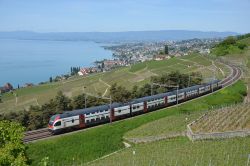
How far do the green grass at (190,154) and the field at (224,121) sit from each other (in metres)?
3.02

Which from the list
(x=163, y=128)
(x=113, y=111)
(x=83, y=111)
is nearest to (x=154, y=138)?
(x=163, y=128)

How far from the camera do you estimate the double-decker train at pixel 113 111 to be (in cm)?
3900

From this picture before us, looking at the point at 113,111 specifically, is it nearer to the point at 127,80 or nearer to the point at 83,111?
the point at 83,111

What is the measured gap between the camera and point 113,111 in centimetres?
4469

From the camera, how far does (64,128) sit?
3934 centimetres

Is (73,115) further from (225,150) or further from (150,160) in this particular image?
(225,150)

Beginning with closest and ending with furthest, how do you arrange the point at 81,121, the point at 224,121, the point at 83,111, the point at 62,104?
1. the point at 224,121
2. the point at 81,121
3. the point at 83,111
4. the point at 62,104

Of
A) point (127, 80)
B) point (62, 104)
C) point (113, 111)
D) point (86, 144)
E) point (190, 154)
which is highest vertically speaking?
point (190, 154)

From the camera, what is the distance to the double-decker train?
39000 mm

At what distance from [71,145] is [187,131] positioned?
38.2 ft

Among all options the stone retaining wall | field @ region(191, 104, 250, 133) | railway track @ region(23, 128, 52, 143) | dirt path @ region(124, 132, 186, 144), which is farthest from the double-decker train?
the stone retaining wall

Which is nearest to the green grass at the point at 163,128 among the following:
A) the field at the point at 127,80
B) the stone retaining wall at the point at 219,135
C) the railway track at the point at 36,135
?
the stone retaining wall at the point at 219,135

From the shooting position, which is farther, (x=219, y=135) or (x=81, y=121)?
(x=81, y=121)

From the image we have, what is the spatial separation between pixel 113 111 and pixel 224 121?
520 inches
